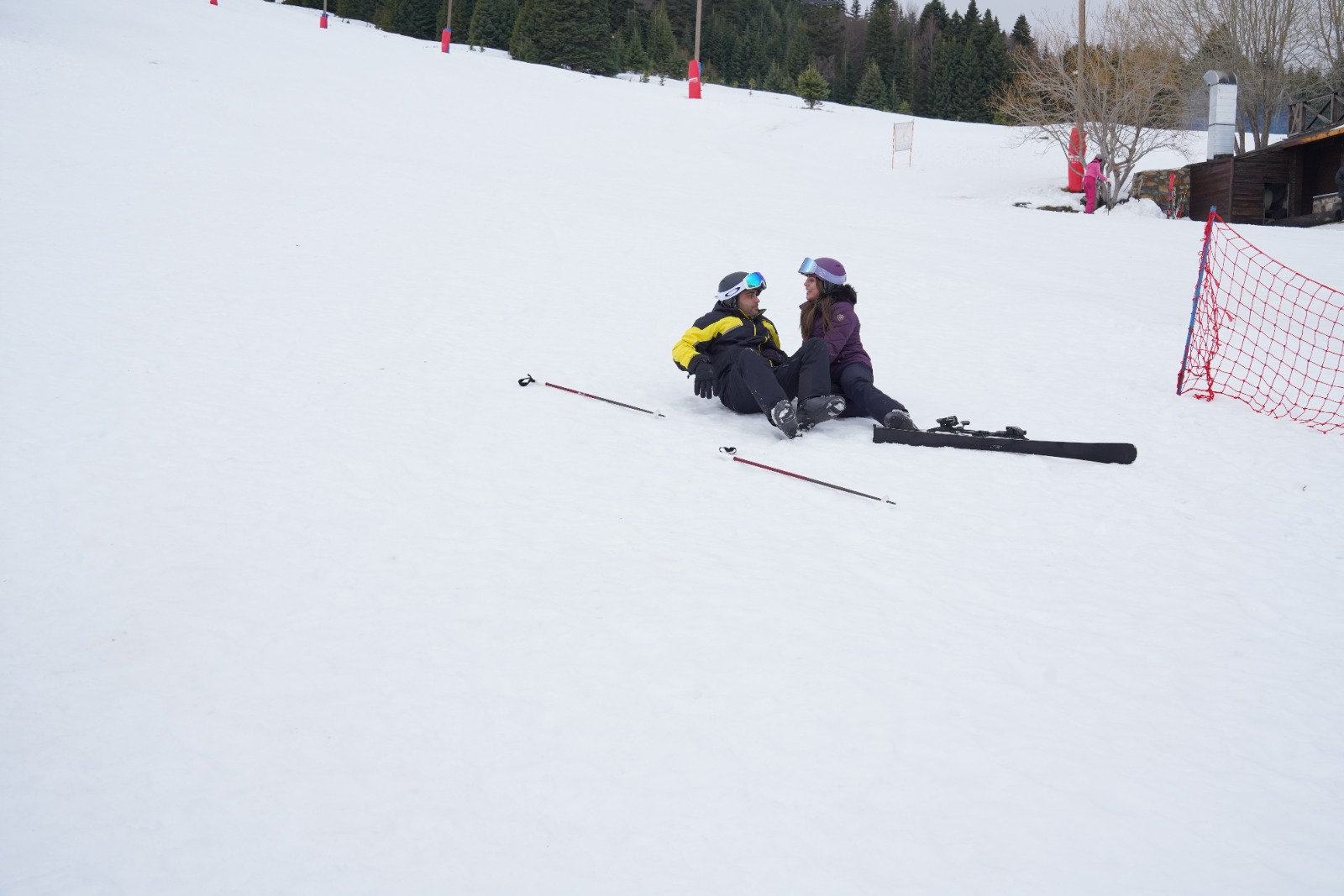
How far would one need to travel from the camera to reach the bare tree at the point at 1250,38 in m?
27.3

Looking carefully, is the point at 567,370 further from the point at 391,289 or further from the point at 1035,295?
the point at 1035,295

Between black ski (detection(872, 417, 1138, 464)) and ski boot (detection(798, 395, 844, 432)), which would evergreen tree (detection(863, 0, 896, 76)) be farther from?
black ski (detection(872, 417, 1138, 464))

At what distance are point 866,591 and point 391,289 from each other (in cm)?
592

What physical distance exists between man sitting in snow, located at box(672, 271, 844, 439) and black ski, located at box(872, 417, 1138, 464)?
449 mm

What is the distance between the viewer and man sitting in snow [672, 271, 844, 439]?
5.58 m

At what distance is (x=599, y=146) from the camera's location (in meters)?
18.4

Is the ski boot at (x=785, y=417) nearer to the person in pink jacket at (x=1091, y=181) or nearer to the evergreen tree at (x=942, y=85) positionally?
the person in pink jacket at (x=1091, y=181)

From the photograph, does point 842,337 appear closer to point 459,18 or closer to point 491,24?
point 491,24

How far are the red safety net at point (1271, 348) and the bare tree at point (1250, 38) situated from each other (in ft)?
71.9

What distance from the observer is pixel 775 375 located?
5.82m

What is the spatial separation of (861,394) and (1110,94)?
18.9 meters

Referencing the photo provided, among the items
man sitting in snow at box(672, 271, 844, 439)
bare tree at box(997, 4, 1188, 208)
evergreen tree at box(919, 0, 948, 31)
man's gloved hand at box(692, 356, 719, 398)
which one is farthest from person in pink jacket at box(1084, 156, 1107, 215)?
evergreen tree at box(919, 0, 948, 31)

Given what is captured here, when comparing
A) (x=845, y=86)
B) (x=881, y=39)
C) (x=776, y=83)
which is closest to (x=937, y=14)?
(x=881, y=39)

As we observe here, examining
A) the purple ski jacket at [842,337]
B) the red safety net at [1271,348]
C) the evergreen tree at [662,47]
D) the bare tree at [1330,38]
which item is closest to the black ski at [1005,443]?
the purple ski jacket at [842,337]
